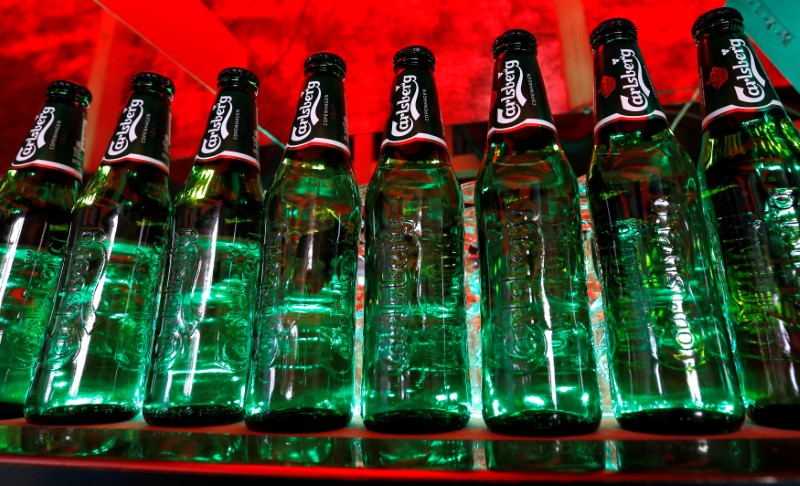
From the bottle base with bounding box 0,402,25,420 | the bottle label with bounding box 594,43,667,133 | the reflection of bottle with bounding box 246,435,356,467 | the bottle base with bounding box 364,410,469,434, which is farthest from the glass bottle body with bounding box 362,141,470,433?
the bottle base with bounding box 0,402,25,420

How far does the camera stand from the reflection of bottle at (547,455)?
32 centimetres

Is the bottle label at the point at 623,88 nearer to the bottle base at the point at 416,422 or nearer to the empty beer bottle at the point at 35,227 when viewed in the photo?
the bottle base at the point at 416,422

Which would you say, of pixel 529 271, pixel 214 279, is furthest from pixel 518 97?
pixel 214 279

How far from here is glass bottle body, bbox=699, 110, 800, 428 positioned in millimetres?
476

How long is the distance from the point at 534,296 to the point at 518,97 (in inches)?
9.9

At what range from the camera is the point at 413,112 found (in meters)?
0.66

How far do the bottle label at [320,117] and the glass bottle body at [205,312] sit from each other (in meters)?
0.13

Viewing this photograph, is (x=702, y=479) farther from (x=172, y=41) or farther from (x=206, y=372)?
(x=172, y=41)

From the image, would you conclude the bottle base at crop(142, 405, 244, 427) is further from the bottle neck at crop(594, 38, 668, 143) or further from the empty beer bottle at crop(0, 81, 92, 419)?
the bottle neck at crop(594, 38, 668, 143)

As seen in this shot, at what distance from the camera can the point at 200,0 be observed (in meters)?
0.79

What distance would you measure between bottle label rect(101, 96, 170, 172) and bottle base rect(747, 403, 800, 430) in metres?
0.76

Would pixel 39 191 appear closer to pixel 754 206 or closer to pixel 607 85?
pixel 607 85

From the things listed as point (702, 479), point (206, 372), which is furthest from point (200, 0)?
point (702, 479)

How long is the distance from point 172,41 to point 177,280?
16.7 inches
